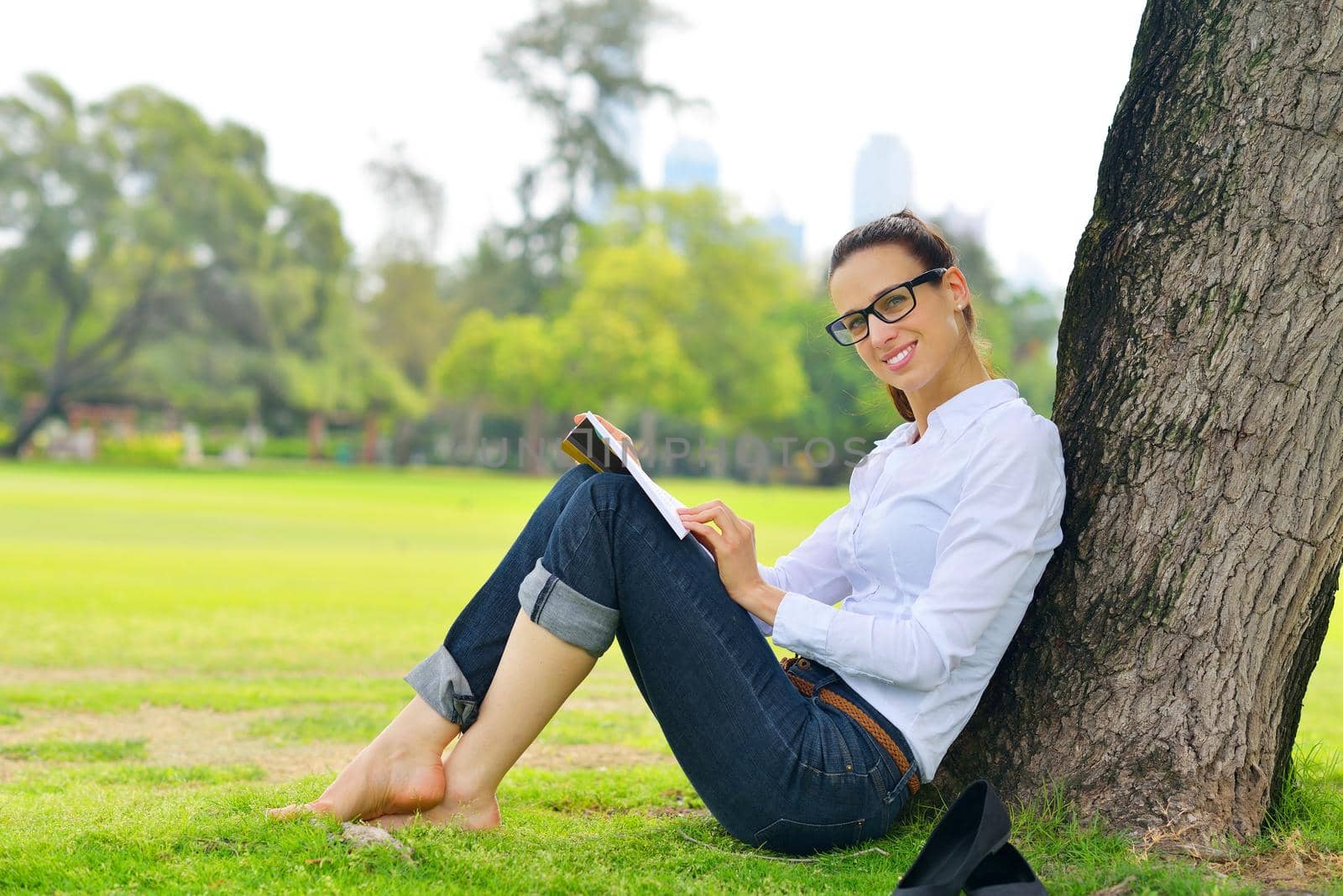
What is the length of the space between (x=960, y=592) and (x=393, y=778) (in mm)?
1248

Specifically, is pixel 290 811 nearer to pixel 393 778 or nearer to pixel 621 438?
pixel 393 778

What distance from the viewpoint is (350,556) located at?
→ 42.5ft

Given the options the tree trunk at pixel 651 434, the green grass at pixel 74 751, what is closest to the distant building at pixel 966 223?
the tree trunk at pixel 651 434

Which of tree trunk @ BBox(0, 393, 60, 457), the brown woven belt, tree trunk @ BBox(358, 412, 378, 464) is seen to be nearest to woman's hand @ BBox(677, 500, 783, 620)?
the brown woven belt

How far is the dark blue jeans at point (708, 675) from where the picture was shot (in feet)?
8.14

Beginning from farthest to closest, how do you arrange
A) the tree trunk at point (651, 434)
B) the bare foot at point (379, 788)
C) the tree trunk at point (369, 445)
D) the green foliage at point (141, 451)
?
the tree trunk at point (369, 445) < the tree trunk at point (651, 434) < the green foliage at point (141, 451) < the bare foot at point (379, 788)

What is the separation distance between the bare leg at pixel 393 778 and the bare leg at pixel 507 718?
0.04 meters

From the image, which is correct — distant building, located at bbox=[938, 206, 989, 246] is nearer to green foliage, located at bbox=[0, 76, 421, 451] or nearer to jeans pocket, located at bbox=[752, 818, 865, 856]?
green foliage, located at bbox=[0, 76, 421, 451]

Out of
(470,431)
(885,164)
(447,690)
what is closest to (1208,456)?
(447,690)

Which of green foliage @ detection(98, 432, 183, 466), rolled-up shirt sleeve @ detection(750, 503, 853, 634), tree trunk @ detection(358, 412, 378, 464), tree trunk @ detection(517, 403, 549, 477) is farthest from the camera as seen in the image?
tree trunk @ detection(358, 412, 378, 464)

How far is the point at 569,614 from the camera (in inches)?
99.5

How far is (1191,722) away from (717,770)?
101 cm

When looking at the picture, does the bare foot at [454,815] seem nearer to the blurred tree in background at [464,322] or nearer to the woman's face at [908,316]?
the woman's face at [908,316]

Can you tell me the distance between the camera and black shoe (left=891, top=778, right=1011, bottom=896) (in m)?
2.20
